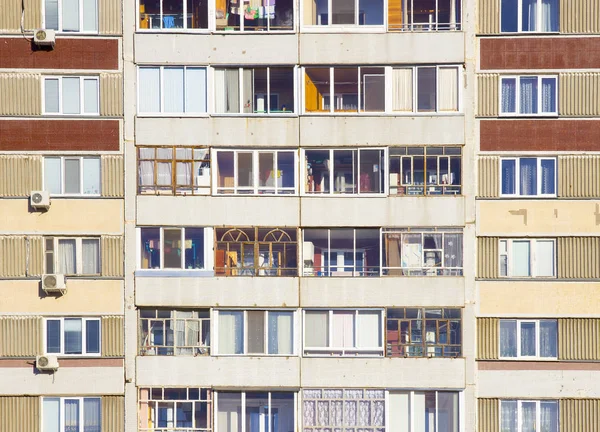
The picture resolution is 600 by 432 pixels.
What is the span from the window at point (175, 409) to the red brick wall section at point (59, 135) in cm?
718

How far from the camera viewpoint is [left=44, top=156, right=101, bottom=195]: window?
70.8 ft

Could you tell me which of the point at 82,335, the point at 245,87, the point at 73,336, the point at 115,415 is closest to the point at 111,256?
the point at 82,335

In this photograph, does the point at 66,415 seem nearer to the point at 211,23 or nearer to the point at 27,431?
the point at 27,431

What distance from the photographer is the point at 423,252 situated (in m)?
21.5

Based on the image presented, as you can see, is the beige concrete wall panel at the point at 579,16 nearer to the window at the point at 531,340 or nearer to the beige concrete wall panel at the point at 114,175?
the window at the point at 531,340

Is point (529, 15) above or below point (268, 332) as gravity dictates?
above

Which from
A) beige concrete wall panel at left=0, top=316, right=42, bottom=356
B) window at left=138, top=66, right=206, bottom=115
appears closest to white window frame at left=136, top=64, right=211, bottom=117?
window at left=138, top=66, right=206, bottom=115

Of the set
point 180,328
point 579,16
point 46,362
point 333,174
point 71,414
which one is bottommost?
point 71,414

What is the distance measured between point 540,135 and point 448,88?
2921 millimetres

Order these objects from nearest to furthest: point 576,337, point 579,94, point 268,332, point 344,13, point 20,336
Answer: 1. point 576,337
2. point 579,94
3. point 20,336
4. point 268,332
5. point 344,13

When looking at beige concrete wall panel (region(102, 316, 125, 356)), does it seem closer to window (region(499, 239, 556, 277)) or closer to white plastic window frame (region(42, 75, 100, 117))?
white plastic window frame (region(42, 75, 100, 117))

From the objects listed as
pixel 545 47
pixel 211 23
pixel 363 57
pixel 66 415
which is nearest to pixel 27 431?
pixel 66 415

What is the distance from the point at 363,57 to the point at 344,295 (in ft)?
22.3

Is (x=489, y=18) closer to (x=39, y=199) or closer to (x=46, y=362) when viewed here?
(x=39, y=199)
